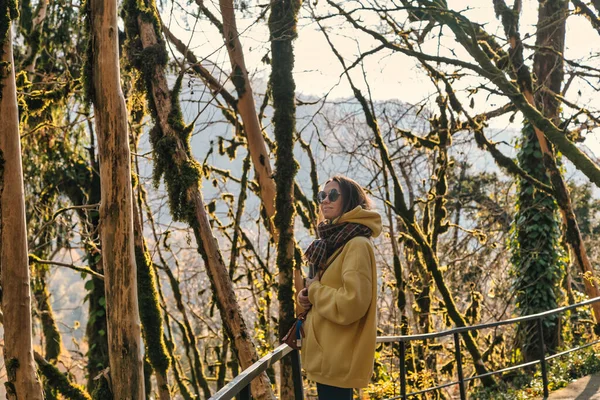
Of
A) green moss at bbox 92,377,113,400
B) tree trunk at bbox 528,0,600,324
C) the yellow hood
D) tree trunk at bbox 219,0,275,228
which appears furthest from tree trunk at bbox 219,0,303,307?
tree trunk at bbox 528,0,600,324

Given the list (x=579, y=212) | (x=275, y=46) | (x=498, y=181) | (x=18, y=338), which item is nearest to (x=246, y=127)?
(x=275, y=46)

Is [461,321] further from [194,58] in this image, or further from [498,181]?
[498,181]

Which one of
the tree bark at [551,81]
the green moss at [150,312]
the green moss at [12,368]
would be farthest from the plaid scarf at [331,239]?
the tree bark at [551,81]

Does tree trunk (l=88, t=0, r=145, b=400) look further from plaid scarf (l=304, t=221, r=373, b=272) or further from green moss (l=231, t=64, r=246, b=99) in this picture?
plaid scarf (l=304, t=221, r=373, b=272)

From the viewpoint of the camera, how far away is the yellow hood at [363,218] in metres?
3.39

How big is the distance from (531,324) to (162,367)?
7875 millimetres

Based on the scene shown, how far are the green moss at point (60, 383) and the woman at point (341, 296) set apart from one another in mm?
6823

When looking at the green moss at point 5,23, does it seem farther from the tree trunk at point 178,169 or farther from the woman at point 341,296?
the woman at point 341,296

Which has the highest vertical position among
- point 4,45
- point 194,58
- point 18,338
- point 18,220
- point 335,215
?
point 194,58

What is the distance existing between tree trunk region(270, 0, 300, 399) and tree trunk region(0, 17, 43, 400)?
8.14ft

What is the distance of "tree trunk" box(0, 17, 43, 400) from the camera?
6.32 m

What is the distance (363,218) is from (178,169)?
11.5 feet

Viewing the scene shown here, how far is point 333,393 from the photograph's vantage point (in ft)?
11.2

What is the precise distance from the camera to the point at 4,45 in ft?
21.2
